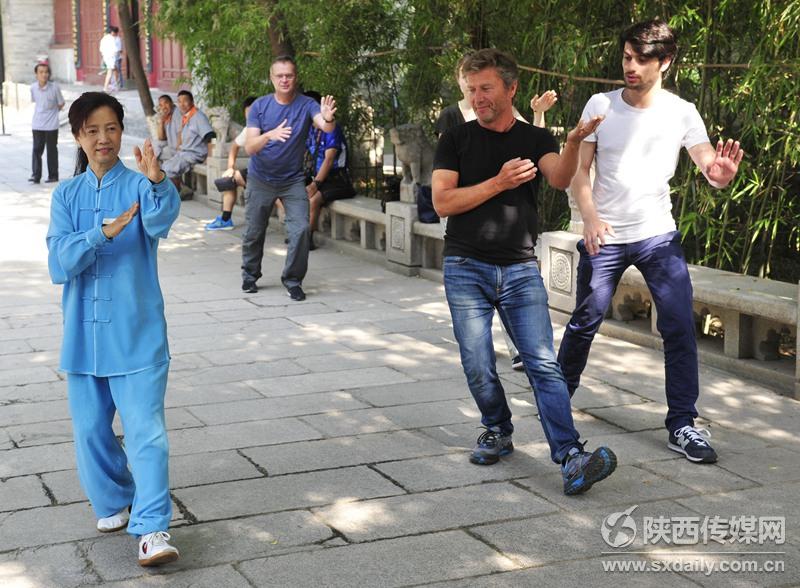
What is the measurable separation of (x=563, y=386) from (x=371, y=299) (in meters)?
3.95

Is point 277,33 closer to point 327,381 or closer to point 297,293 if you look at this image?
point 297,293

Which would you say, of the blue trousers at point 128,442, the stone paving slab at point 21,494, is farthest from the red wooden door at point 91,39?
the blue trousers at point 128,442

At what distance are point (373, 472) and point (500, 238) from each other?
1.04 m

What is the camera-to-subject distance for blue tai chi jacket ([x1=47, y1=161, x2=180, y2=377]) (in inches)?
148

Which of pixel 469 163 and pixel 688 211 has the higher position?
pixel 469 163

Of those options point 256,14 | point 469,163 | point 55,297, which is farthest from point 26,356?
point 256,14

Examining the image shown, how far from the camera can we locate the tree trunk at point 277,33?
1075cm

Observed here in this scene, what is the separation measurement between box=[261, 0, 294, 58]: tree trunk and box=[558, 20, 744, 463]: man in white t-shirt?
21.1ft

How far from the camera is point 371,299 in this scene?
8242 mm

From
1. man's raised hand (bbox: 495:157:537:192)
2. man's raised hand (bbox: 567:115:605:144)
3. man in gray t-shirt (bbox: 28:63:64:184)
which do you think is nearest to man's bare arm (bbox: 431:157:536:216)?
man's raised hand (bbox: 495:157:537:192)

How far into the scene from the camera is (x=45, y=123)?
16.2m

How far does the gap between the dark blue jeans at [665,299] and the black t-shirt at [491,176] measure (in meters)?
0.53

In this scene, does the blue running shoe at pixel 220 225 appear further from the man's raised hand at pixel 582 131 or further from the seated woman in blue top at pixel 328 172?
the man's raised hand at pixel 582 131

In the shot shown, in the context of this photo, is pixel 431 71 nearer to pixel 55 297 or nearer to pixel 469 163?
pixel 55 297
